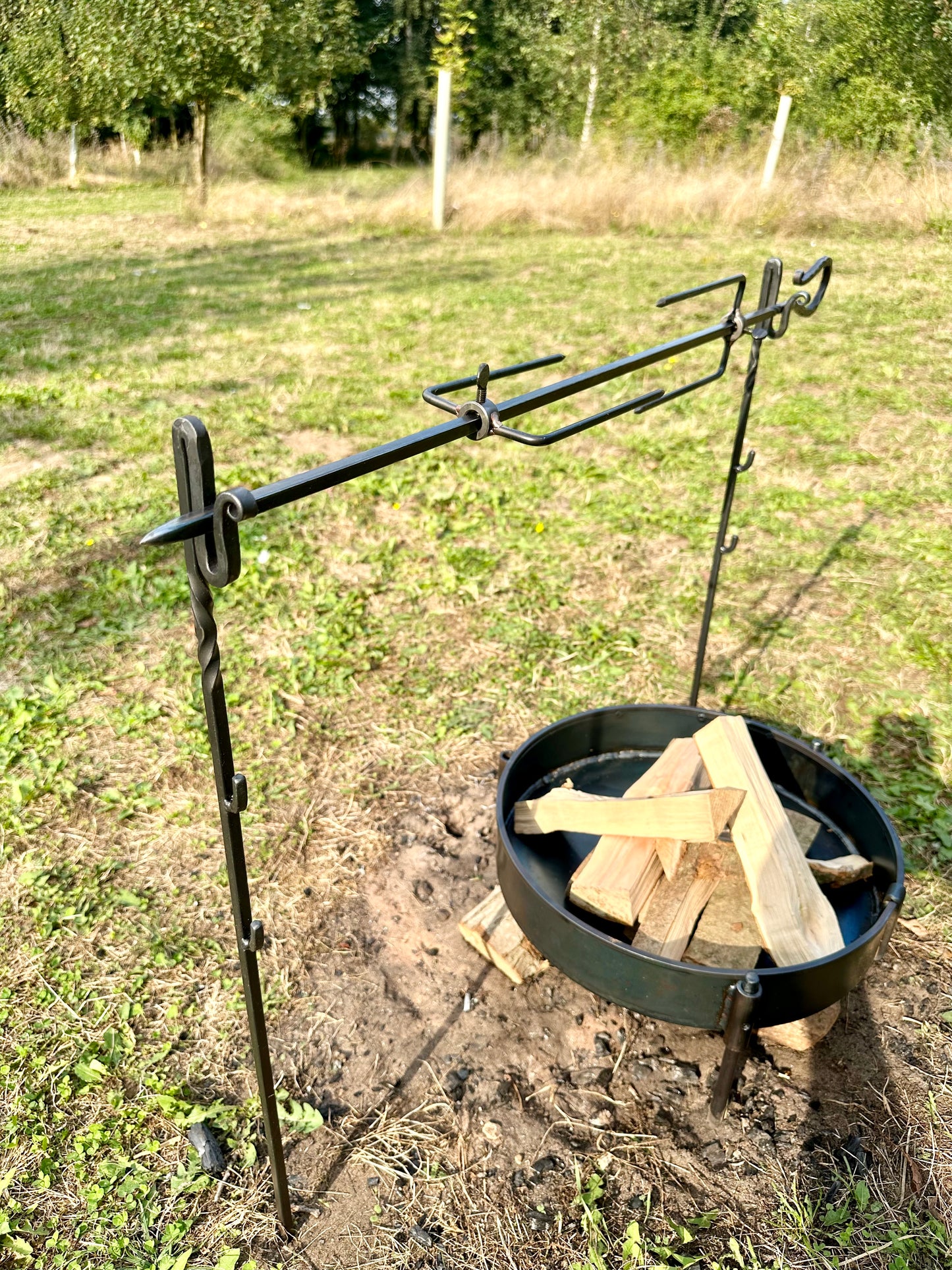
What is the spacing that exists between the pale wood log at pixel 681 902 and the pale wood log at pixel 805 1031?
0.30 m

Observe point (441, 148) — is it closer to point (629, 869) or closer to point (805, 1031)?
point (629, 869)

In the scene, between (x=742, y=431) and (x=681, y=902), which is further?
(x=742, y=431)

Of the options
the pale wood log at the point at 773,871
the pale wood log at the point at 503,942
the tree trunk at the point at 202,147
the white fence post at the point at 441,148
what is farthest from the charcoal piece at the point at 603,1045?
the tree trunk at the point at 202,147

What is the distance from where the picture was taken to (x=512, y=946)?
1850 millimetres

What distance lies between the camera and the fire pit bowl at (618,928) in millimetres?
1423

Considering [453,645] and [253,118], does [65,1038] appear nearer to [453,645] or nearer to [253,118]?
[453,645]

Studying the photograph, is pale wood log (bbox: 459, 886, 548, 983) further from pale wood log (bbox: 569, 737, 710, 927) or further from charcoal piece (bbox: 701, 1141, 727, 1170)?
charcoal piece (bbox: 701, 1141, 727, 1170)

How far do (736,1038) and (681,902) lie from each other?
29 cm

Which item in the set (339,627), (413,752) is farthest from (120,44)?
(413,752)

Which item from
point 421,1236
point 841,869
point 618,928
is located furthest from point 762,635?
point 421,1236

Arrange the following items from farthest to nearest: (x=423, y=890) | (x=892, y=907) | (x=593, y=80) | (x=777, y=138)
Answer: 1. (x=593, y=80)
2. (x=777, y=138)
3. (x=423, y=890)
4. (x=892, y=907)

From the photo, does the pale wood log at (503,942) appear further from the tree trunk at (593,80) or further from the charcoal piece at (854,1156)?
the tree trunk at (593,80)

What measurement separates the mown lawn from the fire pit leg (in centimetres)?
42

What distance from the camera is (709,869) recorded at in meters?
1.72
